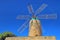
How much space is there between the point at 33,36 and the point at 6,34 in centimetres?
1906

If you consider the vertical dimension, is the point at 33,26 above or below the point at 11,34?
below

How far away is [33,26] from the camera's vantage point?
28188 millimetres

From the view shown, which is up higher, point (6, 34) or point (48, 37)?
point (6, 34)

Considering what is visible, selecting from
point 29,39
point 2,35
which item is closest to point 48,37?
point 29,39

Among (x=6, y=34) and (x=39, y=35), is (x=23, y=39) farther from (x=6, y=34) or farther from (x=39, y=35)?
(x=6, y=34)

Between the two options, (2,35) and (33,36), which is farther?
(2,35)

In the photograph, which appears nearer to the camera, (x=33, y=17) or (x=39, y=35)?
(x=39, y=35)

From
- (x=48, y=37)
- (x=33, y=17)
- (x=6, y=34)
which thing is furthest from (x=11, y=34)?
(x=48, y=37)

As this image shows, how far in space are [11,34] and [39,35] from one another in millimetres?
18980

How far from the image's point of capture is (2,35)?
4494 cm

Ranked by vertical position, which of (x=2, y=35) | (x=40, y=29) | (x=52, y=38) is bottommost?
(x=52, y=38)

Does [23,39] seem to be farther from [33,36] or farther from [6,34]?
[6,34]

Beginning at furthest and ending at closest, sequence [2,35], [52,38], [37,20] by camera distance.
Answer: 1. [2,35]
2. [37,20]
3. [52,38]

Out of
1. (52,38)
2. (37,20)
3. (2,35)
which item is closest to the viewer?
(52,38)
